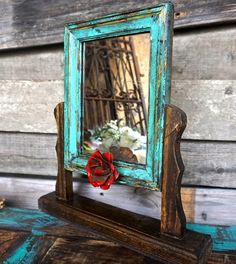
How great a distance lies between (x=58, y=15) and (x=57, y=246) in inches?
25.7

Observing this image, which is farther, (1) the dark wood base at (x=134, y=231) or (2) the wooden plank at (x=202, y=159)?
(2) the wooden plank at (x=202, y=159)

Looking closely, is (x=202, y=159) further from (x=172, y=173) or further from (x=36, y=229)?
(x=36, y=229)

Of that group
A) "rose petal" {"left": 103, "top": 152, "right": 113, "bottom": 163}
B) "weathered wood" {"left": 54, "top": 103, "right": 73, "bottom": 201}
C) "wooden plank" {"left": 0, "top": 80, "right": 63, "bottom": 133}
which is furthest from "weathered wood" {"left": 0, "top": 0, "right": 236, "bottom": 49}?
"rose petal" {"left": 103, "top": 152, "right": 113, "bottom": 163}

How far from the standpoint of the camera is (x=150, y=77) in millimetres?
569

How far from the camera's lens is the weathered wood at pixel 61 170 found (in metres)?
0.73

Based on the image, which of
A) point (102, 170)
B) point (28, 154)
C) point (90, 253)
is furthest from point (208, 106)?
point (28, 154)

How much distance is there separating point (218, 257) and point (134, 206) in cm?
30

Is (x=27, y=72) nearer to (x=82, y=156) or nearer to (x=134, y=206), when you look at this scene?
(x=82, y=156)

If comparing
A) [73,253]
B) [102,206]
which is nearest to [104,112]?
[102,206]

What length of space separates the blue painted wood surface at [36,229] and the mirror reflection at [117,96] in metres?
0.26

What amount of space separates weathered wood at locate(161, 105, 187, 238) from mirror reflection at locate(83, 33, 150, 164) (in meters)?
0.06

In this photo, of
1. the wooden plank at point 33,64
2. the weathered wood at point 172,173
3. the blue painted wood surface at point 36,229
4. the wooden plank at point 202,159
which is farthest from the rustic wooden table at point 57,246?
the wooden plank at point 33,64

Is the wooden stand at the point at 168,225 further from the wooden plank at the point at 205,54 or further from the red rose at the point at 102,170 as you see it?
the wooden plank at the point at 205,54

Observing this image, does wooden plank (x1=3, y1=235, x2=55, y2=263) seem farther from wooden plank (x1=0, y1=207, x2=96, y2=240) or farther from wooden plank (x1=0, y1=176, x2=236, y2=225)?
wooden plank (x1=0, y1=176, x2=236, y2=225)
